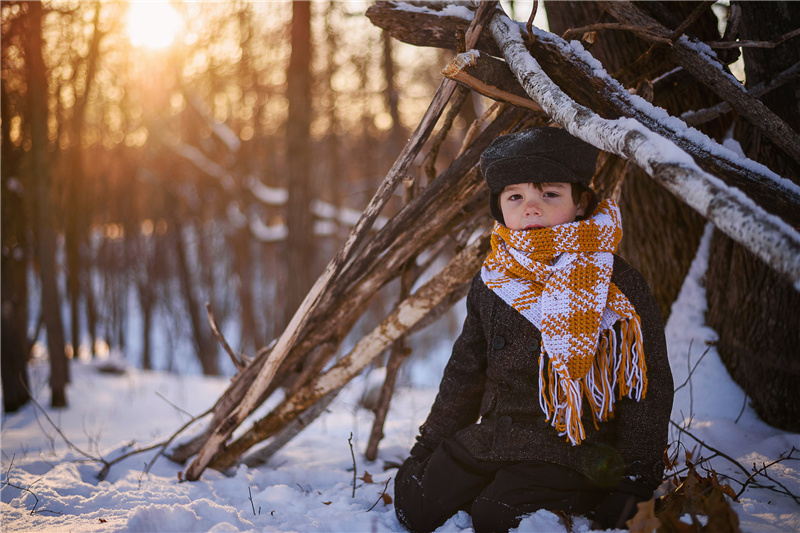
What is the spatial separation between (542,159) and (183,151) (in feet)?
36.1

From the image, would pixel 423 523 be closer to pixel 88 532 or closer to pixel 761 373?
pixel 88 532

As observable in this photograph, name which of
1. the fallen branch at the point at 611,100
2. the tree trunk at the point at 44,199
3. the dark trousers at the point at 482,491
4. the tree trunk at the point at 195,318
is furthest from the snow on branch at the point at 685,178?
the tree trunk at the point at 195,318

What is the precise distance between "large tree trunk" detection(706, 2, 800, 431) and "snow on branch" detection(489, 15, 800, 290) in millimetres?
1135

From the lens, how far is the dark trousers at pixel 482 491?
1636 millimetres

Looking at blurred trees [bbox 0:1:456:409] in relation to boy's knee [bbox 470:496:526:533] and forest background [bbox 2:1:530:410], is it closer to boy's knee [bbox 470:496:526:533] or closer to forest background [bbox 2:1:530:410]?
forest background [bbox 2:1:530:410]

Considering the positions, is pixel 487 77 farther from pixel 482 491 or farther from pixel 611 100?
pixel 482 491

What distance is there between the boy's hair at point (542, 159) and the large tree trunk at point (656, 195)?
29.2 inches

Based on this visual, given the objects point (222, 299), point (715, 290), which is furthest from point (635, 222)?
point (222, 299)

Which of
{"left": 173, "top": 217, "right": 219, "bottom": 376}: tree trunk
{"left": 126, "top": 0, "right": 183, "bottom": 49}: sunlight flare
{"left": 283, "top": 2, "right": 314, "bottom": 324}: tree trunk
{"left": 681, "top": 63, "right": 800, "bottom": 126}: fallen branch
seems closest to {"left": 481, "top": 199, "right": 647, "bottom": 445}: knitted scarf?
{"left": 681, "top": 63, "right": 800, "bottom": 126}: fallen branch

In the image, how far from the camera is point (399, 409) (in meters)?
4.38

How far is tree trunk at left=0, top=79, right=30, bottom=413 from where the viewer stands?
480 cm

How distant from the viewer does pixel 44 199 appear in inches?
204

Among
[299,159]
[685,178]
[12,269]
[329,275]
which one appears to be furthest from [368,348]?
[12,269]

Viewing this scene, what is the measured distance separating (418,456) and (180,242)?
34.3 ft
